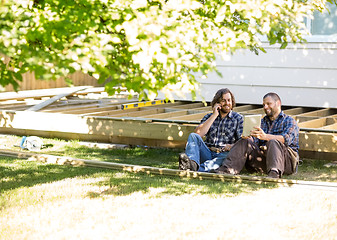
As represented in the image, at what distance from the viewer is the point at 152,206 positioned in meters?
5.01

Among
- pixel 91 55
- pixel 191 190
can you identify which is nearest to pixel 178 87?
pixel 91 55

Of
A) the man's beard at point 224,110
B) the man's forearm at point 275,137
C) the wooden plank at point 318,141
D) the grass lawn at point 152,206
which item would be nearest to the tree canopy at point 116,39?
the grass lawn at point 152,206

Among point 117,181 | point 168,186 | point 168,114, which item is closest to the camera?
point 168,186

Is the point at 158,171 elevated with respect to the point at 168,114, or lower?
lower

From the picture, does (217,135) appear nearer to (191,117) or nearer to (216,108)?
(216,108)

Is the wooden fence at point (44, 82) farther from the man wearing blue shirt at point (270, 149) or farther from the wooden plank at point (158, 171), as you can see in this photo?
the man wearing blue shirt at point (270, 149)

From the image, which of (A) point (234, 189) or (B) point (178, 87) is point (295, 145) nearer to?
(A) point (234, 189)

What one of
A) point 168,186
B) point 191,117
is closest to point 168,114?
point 191,117

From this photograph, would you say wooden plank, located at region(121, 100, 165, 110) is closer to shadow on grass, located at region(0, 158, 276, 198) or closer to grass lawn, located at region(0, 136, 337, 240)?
shadow on grass, located at region(0, 158, 276, 198)

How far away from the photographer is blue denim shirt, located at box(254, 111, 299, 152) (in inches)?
252

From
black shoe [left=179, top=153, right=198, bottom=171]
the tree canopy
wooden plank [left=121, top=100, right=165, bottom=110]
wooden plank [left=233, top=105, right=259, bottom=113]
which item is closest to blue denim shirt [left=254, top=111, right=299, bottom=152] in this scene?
black shoe [left=179, top=153, right=198, bottom=171]

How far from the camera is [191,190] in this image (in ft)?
18.4

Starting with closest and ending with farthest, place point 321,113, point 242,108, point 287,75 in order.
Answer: point 321,113 < point 242,108 < point 287,75

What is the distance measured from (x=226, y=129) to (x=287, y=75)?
3720 millimetres
